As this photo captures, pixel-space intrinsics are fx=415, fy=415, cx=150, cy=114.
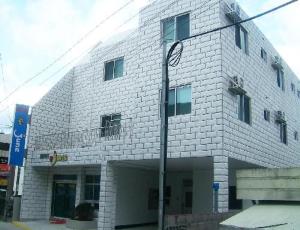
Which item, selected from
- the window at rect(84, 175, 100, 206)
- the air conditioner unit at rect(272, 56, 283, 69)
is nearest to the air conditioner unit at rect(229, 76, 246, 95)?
the air conditioner unit at rect(272, 56, 283, 69)

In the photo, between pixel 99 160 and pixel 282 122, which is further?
pixel 282 122

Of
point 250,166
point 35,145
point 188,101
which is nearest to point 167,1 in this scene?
point 188,101

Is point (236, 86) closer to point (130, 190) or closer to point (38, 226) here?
point (130, 190)

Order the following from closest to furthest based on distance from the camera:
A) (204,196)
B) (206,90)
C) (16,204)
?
(206,90)
(204,196)
(16,204)

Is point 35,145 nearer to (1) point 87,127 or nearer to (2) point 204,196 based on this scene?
(1) point 87,127

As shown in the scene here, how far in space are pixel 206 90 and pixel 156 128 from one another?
8.51 feet

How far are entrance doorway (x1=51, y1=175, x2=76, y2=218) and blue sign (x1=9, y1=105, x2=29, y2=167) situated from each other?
9.27ft

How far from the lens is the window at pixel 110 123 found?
21.8 metres

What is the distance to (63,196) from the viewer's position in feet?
79.8

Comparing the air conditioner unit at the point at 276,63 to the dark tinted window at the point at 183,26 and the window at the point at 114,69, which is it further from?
the window at the point at 114,69

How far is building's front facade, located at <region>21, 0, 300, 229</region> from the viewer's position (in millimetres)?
15992

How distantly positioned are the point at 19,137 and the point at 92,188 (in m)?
4.90

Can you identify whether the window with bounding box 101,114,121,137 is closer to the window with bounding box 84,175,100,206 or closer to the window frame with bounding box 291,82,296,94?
the window with bounding box 84,175,100,206

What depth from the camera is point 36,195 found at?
23.8 metres
